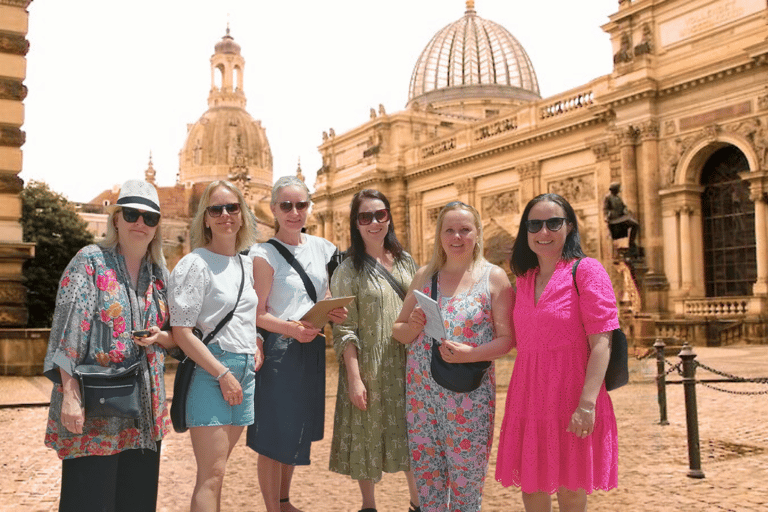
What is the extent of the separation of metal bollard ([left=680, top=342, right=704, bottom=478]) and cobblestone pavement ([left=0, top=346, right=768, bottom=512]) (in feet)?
0.31

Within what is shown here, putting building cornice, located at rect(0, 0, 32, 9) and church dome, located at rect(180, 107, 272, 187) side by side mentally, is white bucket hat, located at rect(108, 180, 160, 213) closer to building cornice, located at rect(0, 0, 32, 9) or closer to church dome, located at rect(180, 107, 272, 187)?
building cornice, located at rect(0, 0, 32, 9)

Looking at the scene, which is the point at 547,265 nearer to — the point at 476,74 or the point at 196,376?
the point at 196,376

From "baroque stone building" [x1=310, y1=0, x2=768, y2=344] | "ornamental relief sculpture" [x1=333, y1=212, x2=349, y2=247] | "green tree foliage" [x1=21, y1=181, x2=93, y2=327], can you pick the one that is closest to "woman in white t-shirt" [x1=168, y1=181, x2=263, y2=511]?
"baroque stone building" [x1=310, y1=0, x2=768, y2=344]

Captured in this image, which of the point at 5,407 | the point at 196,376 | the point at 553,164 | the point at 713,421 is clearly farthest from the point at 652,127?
the point at 196,376

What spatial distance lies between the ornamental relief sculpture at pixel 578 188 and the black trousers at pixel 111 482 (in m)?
24.6

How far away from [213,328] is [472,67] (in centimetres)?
4463

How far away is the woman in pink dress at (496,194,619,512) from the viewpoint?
11.0 ft

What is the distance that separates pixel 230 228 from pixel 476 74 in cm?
4390

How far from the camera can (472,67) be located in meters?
45.8

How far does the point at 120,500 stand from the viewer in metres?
3.49

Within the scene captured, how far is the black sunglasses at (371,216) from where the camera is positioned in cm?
427

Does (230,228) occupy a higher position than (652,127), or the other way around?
(652,127)

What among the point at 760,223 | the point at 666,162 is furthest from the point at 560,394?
the point at 666,162

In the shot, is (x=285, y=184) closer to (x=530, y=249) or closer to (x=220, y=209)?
(x=220, y=209)
